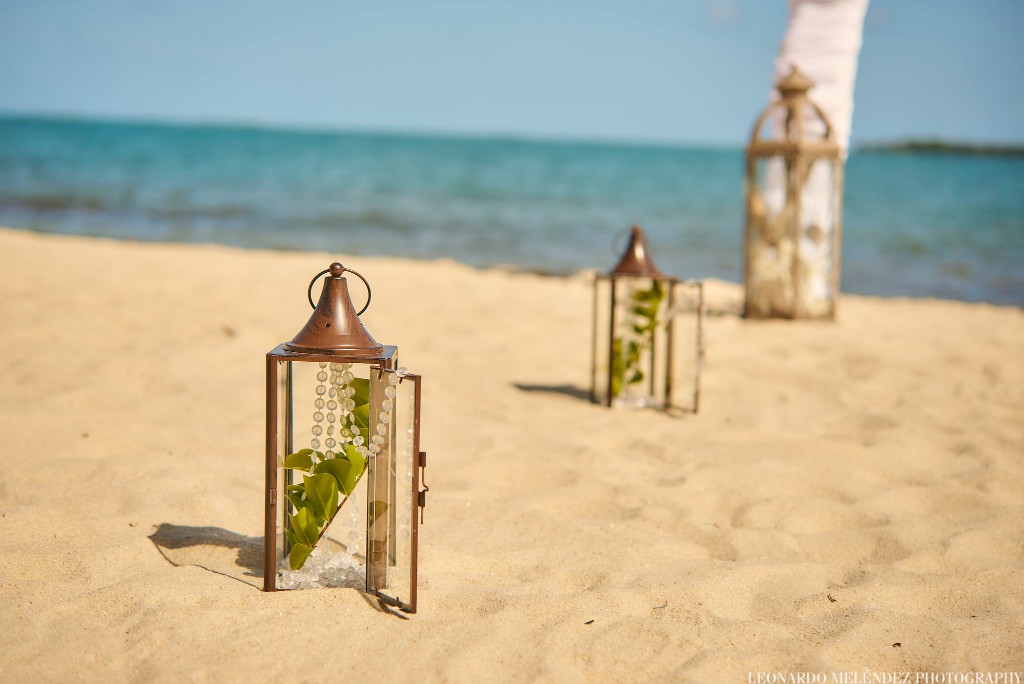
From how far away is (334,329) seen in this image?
2289mm

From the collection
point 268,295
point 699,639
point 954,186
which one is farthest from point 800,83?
point 954,186

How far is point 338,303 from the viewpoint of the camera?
7.57ft

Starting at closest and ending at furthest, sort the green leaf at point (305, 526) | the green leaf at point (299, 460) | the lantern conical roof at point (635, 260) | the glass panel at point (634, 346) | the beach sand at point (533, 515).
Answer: the beach sand at point (533, 515)
the green leaf at point (299, 460)
the green leaf at point (305, 526)
the lantern conical roof at point (635, 260)
the glass panel at point (634, 346)

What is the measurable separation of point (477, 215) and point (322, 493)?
16.0 metres

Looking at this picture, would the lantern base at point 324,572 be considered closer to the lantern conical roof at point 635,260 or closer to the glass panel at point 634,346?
the lantern conical roof at point 635,260

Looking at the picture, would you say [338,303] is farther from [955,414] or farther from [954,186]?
[954,186]

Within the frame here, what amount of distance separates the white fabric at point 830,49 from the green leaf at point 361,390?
541cm

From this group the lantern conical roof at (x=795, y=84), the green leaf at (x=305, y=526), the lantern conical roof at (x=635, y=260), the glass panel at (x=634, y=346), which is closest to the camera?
the green leaf at (x=305, y=526)

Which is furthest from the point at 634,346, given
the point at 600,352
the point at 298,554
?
the point at 298,554

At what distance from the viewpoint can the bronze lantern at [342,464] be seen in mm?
2299

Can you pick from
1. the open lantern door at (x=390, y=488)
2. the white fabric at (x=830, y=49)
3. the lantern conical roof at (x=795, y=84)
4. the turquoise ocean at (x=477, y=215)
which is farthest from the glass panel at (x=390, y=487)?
the turquoise ocean at (x=477, y=215)

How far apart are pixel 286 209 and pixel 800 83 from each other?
12.5 metres

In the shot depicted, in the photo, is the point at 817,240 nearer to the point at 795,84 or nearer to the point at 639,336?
the point at 795,84

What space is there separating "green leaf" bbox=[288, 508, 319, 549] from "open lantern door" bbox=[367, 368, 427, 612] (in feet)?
0.52
